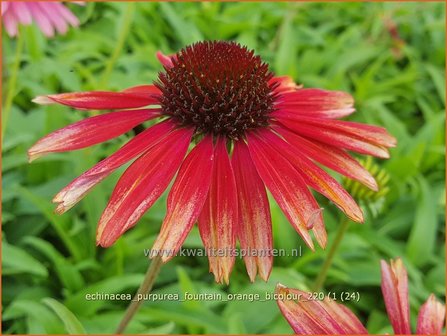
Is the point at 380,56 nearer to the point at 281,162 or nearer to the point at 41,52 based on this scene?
the point at 41,52

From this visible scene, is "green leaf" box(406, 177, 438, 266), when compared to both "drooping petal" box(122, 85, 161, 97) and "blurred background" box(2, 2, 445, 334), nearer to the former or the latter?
"blurred background" box(2, 2, 445, 334)

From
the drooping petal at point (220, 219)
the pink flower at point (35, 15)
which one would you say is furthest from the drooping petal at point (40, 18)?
the drooping petal at point (220, 219)

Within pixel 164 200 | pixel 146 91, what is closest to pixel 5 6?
pixel 146 91

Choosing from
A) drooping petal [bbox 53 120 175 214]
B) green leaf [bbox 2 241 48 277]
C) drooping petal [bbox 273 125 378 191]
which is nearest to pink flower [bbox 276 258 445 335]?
drooping petal [bbox 273 125 378 191]

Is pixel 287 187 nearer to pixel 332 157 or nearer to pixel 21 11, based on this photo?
pixel 332 157

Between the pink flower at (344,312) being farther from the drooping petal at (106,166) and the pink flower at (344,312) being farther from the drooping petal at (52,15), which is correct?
the drooping petal at (52,15)

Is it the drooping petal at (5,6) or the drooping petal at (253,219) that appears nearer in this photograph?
the drooping petal at (253,219)

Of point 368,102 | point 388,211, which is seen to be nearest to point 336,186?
point 388,211
